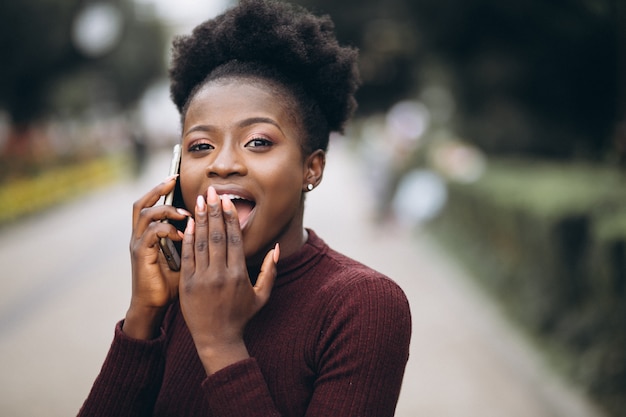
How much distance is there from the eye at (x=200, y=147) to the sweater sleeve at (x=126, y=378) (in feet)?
1.49

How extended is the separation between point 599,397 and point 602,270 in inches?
34.2

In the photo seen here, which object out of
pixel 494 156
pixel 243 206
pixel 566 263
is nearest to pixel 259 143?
pixel 243 206

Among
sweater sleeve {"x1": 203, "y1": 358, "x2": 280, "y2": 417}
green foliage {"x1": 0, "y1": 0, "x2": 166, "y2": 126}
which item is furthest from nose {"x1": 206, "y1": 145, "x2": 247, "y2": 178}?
green foliage {"x1": 0, "y1": 0, "x2": 166, "y2": 126}

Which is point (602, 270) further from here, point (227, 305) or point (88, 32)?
point (88, 32)

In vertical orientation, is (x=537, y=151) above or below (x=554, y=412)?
above

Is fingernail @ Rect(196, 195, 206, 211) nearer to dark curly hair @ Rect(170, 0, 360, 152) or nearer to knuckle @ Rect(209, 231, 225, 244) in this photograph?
knuckle @ Rect(209, 231, 225, 244)

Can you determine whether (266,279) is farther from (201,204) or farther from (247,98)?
(247,98)

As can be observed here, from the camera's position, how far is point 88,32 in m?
20.2

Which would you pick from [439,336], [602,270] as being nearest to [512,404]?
[602,270]

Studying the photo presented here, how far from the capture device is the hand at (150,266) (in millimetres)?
1553

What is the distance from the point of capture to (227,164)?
1.56 m

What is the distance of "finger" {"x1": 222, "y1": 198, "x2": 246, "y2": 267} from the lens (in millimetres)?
1456

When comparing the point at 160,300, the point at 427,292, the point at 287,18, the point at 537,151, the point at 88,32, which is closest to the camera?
the point at 160,300

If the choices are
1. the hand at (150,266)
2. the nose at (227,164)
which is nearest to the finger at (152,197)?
the hand at (150,266)
